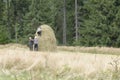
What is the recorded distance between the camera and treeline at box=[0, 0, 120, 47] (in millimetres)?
44844

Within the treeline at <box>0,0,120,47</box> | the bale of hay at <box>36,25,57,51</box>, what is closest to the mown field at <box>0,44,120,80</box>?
the bale of hay at <box>36,25,57,51</box>

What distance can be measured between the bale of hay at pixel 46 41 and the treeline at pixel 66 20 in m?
18.3

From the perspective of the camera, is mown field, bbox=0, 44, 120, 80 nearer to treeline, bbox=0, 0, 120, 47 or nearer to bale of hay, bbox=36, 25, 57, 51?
bale of hay, bbox=36, 25, 57, 51

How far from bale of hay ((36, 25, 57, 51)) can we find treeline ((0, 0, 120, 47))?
18304mm

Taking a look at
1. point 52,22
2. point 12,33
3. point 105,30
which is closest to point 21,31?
point 12,33

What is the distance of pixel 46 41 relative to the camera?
2656 cm

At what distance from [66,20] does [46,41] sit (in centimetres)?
2980

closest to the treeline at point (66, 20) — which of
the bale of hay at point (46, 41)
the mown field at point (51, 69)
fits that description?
the bale of hay at point (46, 41)

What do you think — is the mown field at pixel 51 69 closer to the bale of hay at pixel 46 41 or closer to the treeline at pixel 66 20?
the bale of hay at pixel 46 41

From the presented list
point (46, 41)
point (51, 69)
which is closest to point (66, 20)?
point (46, 41)

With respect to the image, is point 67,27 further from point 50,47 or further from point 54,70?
point 54,70

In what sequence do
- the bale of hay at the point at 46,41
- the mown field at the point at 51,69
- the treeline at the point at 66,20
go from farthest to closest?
the treeline at the point at 66,20 < the bale of hay at the point at 46,41 < the mown field at the point at 51,69

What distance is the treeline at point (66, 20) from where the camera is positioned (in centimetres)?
4484

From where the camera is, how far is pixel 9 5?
2340 inches
